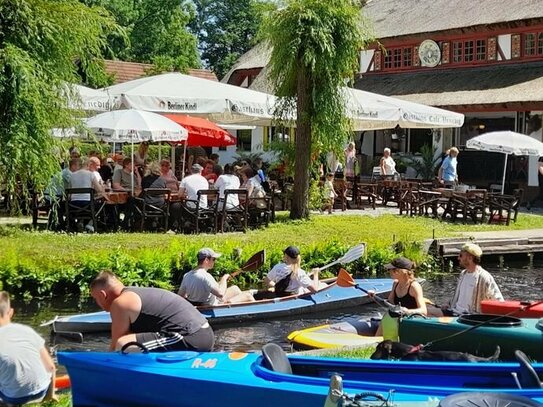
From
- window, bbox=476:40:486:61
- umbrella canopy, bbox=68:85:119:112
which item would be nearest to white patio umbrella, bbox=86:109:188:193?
umbrella canopy, bbox=68:85:119:112

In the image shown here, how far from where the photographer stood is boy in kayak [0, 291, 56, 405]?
7.12 metres

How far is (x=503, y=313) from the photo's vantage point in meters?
10.1

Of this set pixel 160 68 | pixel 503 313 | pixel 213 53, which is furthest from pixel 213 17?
→ pixel 503 313

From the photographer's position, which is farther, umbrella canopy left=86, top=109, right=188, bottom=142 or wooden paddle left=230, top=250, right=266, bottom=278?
umbrella canopy left=86, top=109, right=188, bottom=142

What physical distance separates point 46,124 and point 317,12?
22.0ft

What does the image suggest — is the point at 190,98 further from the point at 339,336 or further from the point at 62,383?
the point at 62,383

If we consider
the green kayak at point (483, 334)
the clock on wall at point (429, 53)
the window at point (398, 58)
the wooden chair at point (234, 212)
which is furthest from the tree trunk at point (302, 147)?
the window at point (398, 58)

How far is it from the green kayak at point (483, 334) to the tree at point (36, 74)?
25.7 ft

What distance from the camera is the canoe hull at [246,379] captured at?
674 cm

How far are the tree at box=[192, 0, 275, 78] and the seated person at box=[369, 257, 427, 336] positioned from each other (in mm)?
62187

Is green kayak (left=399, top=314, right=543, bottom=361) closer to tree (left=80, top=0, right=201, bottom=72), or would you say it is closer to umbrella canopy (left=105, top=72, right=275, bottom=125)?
umbrella canopy (left=105, top=72, right=275, bottom=125)

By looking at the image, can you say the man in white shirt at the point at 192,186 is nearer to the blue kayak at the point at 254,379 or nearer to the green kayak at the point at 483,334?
the green kayak at the point at 483,334

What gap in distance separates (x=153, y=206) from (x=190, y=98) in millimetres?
2916

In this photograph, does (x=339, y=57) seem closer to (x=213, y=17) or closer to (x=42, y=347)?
(x=42, y=347)
